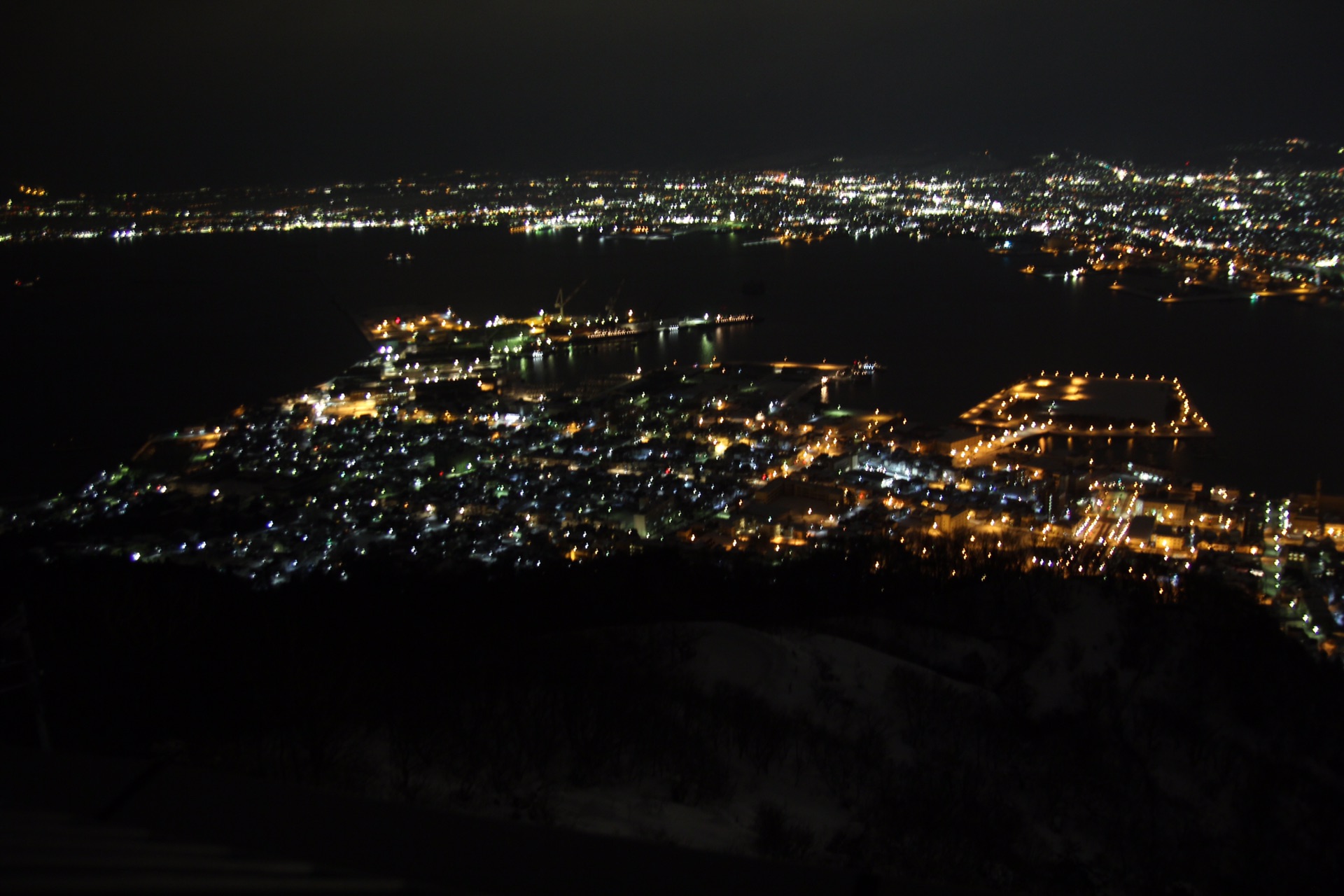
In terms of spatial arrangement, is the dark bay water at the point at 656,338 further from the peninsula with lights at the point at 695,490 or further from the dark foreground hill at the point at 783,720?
the dark foreground hill at the point at 783,720

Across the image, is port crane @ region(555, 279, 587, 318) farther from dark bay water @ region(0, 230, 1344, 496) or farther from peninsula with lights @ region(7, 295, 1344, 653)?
peninsula with lights @ region(7, 295, 1344, 653)

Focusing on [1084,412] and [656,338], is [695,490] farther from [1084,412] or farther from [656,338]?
[656,338]

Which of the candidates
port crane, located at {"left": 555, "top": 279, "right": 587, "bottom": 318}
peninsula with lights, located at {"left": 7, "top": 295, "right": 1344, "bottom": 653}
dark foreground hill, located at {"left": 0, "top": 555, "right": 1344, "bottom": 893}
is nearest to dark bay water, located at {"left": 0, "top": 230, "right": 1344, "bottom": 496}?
port crane, located at {"left": 555, "top": 279, "right": 587, "bottom": 318}

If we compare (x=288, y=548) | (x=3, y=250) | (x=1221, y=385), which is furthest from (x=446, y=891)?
(x=3, y=250)

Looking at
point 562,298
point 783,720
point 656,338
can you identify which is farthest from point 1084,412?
point 562,298

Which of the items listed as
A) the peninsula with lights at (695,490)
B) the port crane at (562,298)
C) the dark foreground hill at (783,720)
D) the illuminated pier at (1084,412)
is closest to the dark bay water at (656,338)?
the port crane at (562,298)

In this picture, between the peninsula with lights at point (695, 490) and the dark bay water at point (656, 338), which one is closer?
the peninsula with lights at point (695, 490)
